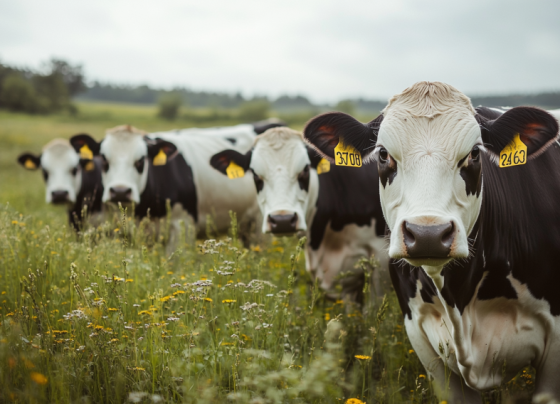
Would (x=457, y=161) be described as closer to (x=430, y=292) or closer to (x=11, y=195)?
(x=430, y=292)

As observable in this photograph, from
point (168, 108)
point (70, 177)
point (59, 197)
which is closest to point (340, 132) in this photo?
point (59, 197)

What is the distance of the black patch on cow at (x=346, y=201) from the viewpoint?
502 cm

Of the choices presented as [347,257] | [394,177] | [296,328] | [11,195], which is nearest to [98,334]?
[296,328]

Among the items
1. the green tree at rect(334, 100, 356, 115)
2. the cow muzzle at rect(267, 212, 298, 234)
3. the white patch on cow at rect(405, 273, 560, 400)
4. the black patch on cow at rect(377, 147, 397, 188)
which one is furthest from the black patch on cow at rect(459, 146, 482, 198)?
the green tree at rect(334, 100, 356, 115)

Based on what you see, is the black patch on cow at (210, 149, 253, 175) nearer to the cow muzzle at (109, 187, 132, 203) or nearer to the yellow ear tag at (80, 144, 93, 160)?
the cow muzzle at (109, 187, 132, 203)

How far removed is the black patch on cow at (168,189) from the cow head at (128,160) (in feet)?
0.39

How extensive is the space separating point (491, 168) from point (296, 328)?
1.77 meters

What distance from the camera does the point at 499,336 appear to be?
265 centimetres

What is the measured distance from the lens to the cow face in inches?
305

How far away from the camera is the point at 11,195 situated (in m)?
11.1

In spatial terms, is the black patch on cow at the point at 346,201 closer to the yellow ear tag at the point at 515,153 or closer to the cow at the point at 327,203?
the cow at the point at 327,203

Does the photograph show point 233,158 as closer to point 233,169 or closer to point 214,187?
point 233,169

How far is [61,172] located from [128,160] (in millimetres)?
2155

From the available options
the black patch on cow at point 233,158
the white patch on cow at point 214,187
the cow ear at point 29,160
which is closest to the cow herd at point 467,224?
the black patch on cow at point 233,158
